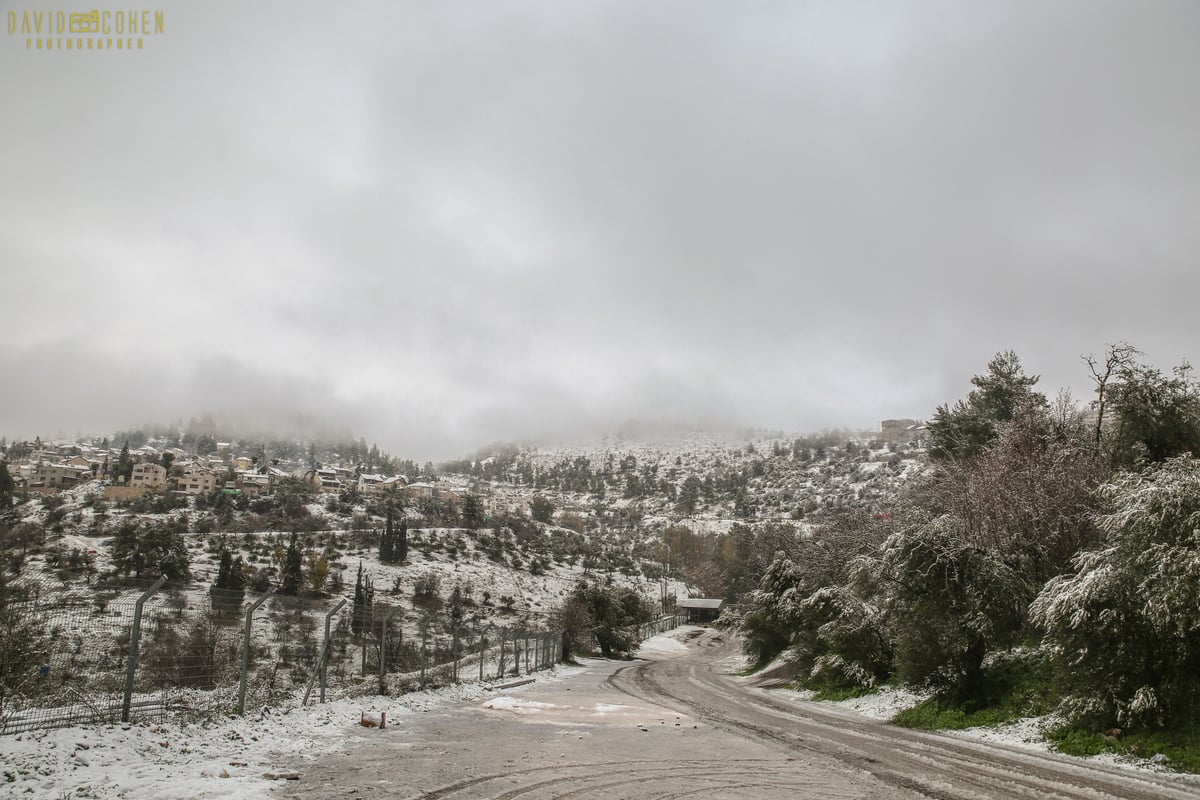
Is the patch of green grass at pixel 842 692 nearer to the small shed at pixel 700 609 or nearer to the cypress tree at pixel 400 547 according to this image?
the cypress tree at pixel 400 547

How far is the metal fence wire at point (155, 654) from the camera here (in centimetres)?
913

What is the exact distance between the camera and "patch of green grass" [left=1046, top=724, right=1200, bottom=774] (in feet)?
33.6

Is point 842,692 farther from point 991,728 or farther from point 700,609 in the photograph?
point 700,609

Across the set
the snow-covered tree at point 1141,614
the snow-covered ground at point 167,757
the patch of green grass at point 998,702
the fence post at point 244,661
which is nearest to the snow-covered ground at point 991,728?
the patch of green grass at point 998,702

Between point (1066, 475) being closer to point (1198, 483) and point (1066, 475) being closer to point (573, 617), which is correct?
point (1198, 483)

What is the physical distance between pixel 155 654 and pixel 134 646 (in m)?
0.87

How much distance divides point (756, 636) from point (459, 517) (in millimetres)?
114343

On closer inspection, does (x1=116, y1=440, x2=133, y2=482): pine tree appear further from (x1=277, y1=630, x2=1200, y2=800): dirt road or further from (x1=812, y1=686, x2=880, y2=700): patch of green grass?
(x1=277, y1=630, x2=1200, y2=800): dirt road

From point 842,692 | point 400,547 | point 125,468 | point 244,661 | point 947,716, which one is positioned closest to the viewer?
point 244,661

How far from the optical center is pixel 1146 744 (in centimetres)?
1092

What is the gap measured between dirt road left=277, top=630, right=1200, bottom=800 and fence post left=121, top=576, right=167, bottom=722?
9.01ft

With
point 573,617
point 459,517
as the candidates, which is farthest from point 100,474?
point 573,617

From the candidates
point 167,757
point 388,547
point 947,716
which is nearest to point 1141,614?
point 947,716

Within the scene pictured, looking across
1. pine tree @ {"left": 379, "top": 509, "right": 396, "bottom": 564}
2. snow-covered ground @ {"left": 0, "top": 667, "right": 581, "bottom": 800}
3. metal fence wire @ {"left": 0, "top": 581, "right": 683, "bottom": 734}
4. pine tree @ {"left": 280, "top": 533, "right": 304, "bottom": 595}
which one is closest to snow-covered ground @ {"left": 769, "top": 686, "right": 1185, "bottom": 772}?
snow-covered ground @ {"left": 0, "top": 667, "right": 581, "bottom": 800}
